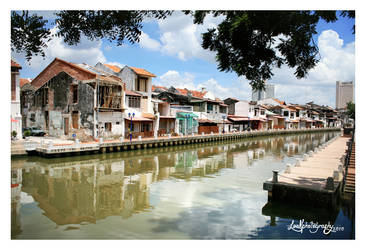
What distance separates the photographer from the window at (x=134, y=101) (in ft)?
81.2

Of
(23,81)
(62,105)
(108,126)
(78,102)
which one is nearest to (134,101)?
(108,126)

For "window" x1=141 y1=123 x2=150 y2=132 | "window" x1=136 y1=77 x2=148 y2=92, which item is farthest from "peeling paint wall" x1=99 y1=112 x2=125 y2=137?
"window" x1=136 y1=77 x2=148 y2=92

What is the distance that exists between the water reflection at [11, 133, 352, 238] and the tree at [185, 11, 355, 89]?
12.5 feet

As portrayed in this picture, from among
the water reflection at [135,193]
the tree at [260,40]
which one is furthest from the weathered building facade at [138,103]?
the tree at [260,40]

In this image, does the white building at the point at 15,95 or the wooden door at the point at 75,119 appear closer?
the white building at the point at 15,95

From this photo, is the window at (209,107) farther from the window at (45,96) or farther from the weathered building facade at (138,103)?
the window at (45,96)

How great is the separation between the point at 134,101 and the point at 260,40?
21.3 meters

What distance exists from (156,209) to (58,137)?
17.4 metres

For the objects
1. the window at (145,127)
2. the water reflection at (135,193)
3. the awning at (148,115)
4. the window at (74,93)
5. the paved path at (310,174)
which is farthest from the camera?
the window at (145,127)

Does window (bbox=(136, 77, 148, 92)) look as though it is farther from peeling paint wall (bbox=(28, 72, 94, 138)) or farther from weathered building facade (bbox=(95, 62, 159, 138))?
peeling paint wall (bbox=(28, 72, 94, 138))

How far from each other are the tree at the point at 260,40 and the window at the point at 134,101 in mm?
20333

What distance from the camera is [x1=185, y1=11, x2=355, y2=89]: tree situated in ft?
14.5

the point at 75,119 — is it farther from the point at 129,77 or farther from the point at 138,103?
the point at 129,77

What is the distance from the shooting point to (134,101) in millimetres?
25172
